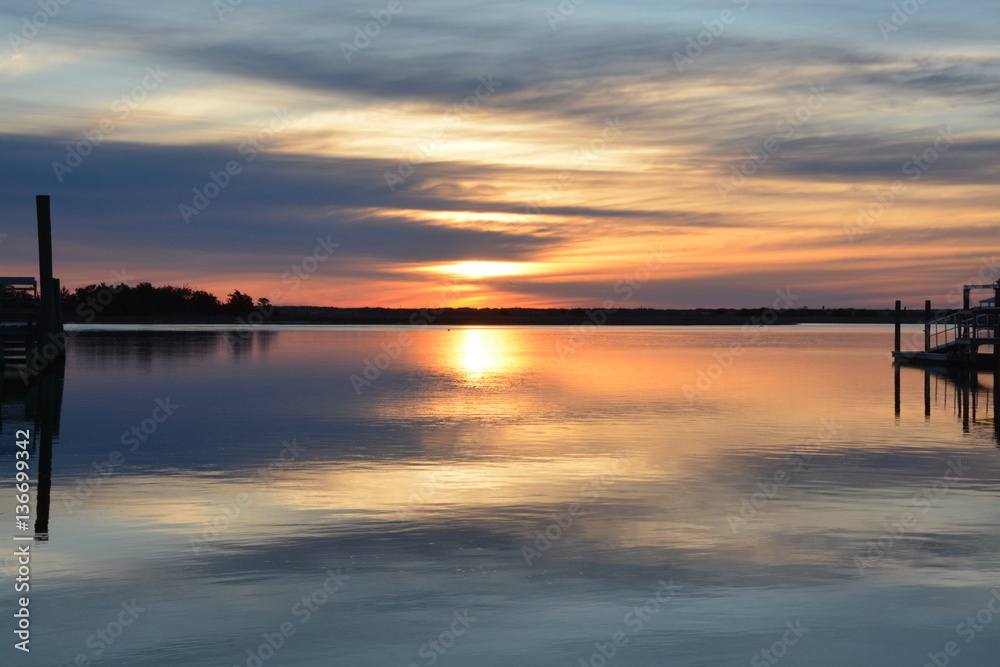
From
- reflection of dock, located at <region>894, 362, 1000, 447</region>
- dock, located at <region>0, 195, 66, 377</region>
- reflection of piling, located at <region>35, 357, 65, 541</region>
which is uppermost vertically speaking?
dock, located at <region>0, 195, 66, 377</region>

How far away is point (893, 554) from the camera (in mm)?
11320

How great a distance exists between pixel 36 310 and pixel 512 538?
118ft

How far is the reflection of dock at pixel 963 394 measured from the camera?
2648 cm

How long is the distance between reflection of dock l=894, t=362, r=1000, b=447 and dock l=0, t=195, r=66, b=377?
33084 millimetres

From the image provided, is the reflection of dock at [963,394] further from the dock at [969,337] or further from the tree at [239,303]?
the tree at [239,303]

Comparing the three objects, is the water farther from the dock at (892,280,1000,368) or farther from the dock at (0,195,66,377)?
the dock at (892,280,1000,368)

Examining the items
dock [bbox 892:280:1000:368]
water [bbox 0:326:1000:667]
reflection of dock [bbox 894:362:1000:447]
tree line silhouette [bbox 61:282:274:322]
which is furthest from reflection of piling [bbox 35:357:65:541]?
tree line silhouette [bbox 61:282:274:322]

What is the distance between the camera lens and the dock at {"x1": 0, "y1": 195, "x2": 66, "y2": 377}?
134 feet

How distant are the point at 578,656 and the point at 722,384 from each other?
29.8 meters

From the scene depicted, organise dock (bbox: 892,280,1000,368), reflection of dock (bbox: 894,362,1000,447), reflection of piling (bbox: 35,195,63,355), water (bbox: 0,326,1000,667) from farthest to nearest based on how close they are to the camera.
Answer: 1. dock (bbox: 892,280,1000,368)
2. reflection of piling (bbox: 35,195,63,355)
3. reflection of dock (bbox: 894,362,1000,447)
4. water (bbox: 0,326,1000,667)

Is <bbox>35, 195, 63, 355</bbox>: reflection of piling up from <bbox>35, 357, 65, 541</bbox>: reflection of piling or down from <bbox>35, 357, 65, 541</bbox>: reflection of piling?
up

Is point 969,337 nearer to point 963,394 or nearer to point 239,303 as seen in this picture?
point 963,394

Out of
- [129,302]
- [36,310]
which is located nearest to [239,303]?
[129,302]

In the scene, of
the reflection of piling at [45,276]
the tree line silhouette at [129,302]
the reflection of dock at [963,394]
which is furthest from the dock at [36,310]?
the tree line silhouette at [129,302]
